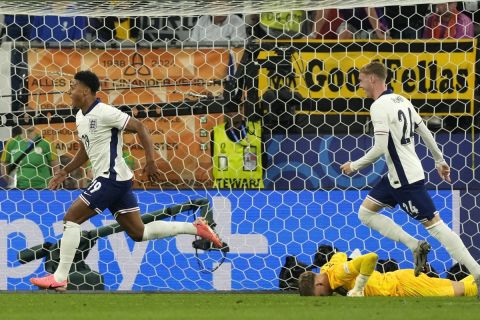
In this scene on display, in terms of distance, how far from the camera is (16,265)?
10.4m

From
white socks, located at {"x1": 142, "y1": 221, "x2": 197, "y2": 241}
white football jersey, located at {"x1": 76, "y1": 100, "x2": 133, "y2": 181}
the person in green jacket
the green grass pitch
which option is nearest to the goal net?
the person in green jacket

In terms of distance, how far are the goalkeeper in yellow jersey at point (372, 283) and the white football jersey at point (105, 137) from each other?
1620 mm

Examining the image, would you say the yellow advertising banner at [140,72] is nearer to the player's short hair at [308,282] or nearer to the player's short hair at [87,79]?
the player's short hair at [87,79]

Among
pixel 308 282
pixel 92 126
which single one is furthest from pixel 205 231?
pixel 92 126

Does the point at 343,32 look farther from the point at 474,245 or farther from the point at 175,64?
the point at 474,245

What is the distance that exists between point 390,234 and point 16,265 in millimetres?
3376

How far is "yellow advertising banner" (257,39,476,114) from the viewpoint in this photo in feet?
34.5

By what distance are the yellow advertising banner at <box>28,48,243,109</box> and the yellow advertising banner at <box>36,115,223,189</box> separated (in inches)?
8.6

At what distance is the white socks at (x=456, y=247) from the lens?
8.44m

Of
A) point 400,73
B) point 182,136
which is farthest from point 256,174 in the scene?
point 400,73

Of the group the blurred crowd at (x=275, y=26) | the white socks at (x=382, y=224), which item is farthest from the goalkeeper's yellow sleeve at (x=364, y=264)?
the blurred crowd at (x=275, y=26)

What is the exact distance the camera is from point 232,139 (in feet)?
34.3

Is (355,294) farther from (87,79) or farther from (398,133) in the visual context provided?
(87,79)

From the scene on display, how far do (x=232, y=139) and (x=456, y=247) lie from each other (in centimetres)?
263
